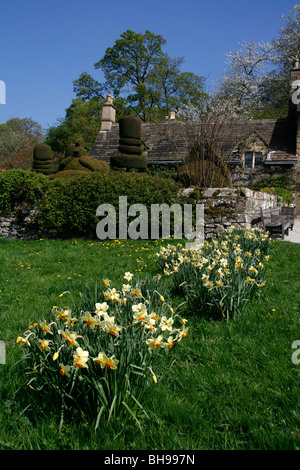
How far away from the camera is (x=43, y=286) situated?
4.79 meters

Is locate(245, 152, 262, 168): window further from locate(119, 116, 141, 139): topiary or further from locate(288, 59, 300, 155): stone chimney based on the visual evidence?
locate(119, 116, 141, 139): topiary

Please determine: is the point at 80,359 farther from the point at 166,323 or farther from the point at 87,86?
the point at 87,86

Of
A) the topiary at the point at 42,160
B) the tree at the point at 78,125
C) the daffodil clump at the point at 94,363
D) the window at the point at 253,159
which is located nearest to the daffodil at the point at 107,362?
the daffodil clump at the point at 94,363

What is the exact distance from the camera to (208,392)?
90.8 inches

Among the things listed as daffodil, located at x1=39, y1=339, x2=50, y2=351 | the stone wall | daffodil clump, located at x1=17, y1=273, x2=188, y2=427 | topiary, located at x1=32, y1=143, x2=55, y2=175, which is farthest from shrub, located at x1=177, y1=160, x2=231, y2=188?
daffodil, located at x1=39, y1=339, x2=50, y2=351

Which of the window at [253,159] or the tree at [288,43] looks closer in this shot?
the window at [253,159]

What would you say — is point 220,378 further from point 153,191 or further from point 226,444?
point 153,191

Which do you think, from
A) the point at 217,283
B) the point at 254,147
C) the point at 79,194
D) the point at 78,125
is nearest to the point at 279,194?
the point at 254,147

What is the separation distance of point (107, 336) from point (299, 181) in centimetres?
1965

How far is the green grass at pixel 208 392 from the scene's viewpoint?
1.85 m

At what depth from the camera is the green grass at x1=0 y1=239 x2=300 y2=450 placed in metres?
1.85

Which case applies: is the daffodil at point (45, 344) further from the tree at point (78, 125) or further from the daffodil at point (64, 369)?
the tree at point (78, 125)
